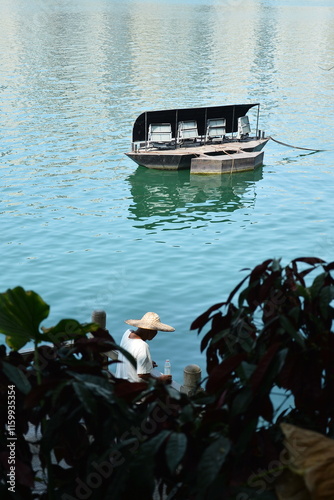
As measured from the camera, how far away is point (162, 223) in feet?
67.5

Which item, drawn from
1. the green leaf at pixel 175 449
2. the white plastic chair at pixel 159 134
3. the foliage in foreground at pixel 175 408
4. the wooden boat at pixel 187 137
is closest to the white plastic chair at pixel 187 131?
the wooden boat at pixel 187 137

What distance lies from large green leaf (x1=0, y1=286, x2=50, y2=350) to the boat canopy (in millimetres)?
23578

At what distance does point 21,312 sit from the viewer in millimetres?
2430

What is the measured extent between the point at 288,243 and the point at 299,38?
5838 centimetres

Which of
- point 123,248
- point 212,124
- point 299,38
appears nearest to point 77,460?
point 123,248

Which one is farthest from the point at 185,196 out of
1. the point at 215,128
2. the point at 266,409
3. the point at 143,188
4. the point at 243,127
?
the point at 266,409

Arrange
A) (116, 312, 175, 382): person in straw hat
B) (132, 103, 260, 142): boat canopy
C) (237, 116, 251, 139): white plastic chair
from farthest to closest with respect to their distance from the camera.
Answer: (237, 116, 251, 139): white plastic chair < (132, 103, 260, 142): boat canopy < (116, 312, 175, 382): person in straw hat

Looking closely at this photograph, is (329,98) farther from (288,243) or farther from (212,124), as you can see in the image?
(288,243)

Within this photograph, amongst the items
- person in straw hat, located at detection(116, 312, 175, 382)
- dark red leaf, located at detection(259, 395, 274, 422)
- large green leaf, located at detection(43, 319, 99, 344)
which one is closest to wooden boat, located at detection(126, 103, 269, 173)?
person in straw hat, located at detection(116, 312, 175, 382)

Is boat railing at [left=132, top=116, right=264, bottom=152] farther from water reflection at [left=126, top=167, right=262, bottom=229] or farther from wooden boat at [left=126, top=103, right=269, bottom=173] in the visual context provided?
water reflection at [left=126, top=167, right=262, bottom=229]

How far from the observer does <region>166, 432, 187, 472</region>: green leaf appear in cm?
189

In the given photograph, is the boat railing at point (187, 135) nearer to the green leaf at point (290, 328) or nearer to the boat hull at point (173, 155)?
the boat hull at point (173, 155)

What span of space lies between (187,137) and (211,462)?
26020 mm

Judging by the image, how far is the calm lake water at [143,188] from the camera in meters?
15.3
